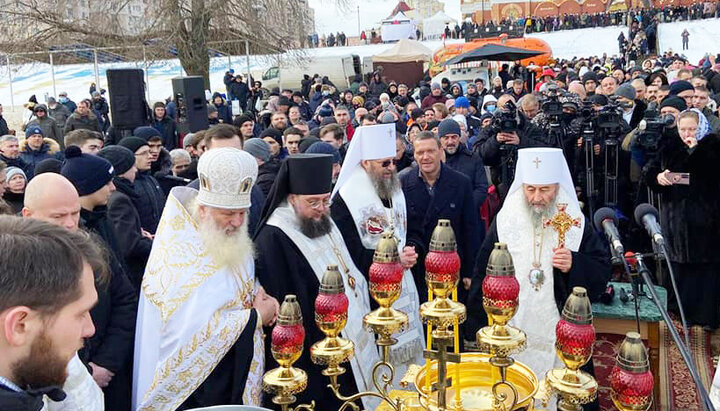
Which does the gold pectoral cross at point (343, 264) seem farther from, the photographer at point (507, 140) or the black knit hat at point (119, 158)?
the photographer at point (507, 140)

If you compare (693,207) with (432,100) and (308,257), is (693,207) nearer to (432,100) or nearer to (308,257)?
(308,257)

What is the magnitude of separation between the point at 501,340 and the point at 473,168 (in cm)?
388

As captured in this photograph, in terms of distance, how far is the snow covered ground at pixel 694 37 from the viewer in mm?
28312

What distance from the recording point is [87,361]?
2617 millimetres

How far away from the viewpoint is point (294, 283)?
9.64 feet

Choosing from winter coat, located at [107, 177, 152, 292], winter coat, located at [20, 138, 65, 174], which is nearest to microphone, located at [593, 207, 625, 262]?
winter coat, located at [107, 177, 152, 292]

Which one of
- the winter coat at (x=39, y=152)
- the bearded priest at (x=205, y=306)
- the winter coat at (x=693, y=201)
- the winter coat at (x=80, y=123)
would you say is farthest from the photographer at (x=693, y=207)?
→ the winter coat at (x=80, y=123)

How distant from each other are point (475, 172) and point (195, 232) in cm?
331

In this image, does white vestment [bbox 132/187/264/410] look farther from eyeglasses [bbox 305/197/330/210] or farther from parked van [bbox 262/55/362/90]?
parked van [bbox 262/55/362/90]

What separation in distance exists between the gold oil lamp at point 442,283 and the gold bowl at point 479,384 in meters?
0.19

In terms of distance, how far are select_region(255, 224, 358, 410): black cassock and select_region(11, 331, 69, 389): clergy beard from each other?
1541 millimetres

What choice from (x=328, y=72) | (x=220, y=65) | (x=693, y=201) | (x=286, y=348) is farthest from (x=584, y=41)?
(x=286, y=348)

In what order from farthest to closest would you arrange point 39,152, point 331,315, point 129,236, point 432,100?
point 432,100 < point 39,152 < point 129,236 < point 331,315

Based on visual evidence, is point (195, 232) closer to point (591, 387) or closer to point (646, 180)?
point (591, 387)
